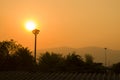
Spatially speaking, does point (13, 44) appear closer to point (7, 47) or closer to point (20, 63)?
point (7, 47)

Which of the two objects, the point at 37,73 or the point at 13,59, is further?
the point at 13,59

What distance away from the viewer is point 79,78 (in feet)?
82.1

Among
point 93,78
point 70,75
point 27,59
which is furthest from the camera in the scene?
point 27,59

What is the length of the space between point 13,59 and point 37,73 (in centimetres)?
3461

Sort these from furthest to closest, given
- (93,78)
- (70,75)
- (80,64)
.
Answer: (80,64)
(70,75)
(93,78)

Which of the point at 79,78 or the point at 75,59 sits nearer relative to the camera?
the point at 79,78

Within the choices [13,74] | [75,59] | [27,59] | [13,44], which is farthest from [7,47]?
[13,74]

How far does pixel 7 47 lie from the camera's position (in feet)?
236

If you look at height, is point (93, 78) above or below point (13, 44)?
below

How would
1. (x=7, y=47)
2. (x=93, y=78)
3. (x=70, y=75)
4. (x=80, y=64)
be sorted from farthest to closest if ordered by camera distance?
(x=7, y=47)
(x=80, y=64)
(x=70, y=75)
(x=93, y=78)

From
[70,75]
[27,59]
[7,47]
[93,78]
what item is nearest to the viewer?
[93,78]

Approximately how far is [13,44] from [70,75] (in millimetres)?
48895

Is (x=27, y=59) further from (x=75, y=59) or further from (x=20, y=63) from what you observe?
(x=75, y=59)

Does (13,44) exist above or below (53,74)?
above
